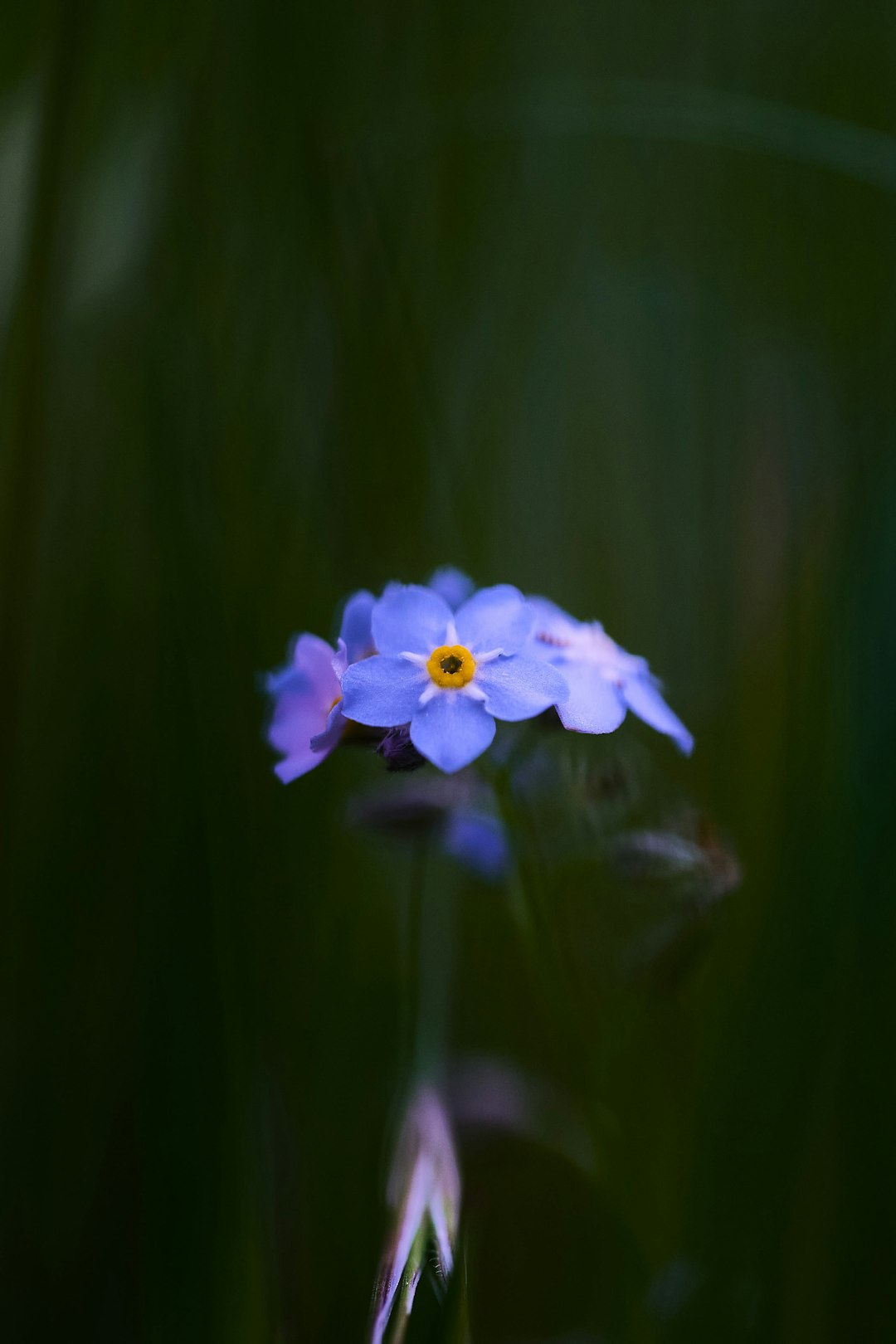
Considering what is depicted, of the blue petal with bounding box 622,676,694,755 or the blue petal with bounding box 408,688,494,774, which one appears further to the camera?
the blue petal with bounding box 622,676,694,755

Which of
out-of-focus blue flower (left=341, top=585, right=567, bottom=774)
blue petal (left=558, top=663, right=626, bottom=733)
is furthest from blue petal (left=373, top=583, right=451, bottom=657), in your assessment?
blue petal (left=558, top=663, right=626, bottom=733)

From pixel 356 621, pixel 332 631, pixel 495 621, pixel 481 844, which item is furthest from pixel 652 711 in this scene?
pixel 332 631

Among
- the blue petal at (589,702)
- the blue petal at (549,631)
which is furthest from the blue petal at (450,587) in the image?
the blue petal at (589,702)

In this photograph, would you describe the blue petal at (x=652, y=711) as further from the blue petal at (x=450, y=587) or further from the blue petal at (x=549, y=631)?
the blue petal at (x=450, y=587)

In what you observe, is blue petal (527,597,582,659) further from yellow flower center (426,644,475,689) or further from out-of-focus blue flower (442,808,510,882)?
out-of-focus blue flower (442,808,510,882)

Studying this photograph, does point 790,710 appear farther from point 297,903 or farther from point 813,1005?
point 297,903

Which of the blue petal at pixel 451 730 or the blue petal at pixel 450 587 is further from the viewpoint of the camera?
the blue petal at pixel 450 587

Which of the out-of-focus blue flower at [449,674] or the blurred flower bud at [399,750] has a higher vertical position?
the out-of-focus blue flower at [449,674]

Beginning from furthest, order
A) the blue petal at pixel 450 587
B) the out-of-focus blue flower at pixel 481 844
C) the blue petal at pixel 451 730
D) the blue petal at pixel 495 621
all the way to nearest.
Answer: the out-of-focus blue flower at pixel 481 844 → the blue petal at pixel 450 587 → the blue petal at pixel 495 621 → the blue petal at pixel 451 730
